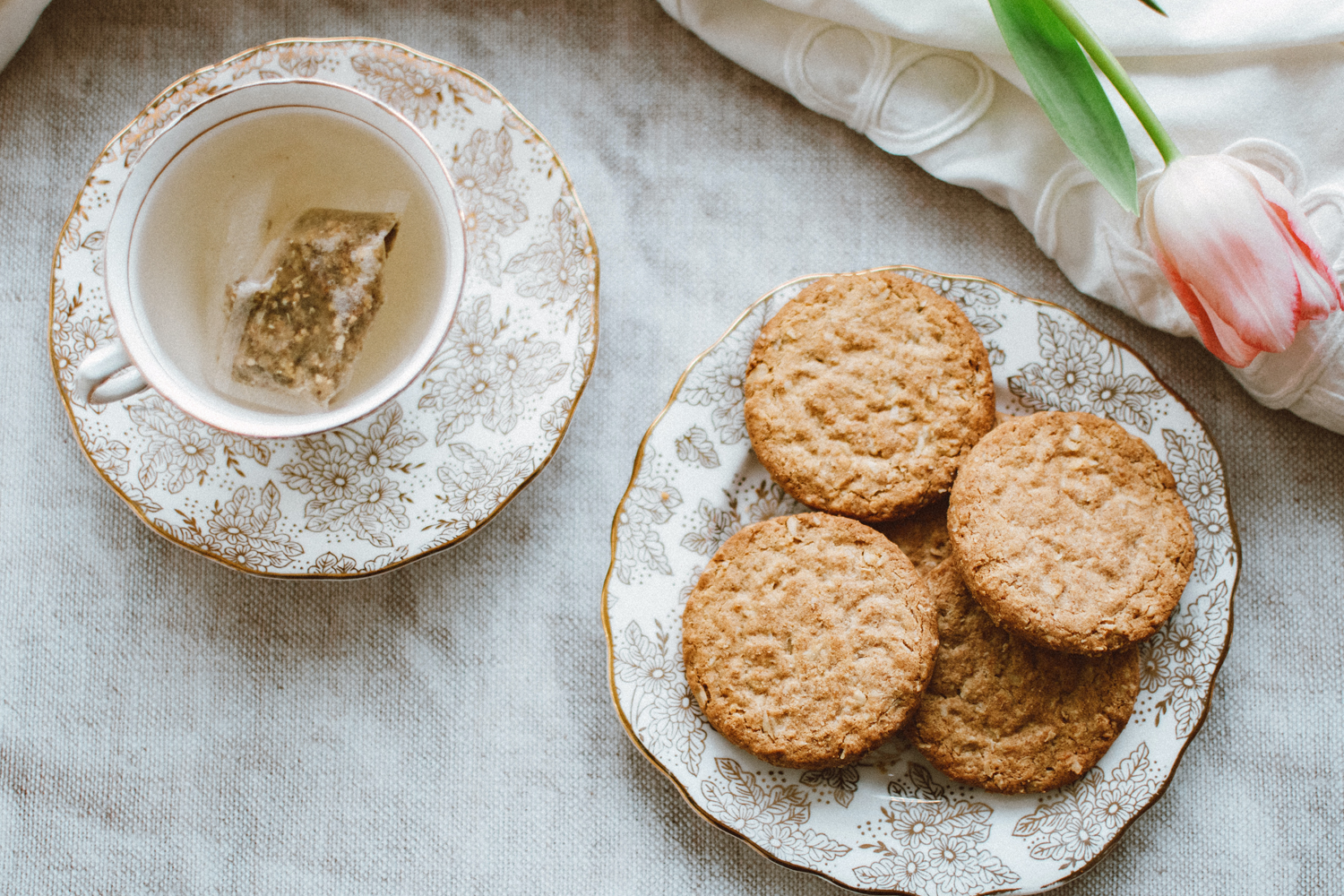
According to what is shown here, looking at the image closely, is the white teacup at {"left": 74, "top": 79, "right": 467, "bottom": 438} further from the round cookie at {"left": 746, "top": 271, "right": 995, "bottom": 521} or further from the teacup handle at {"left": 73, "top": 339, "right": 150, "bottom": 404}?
the round cookie at {"left": 746, "top": 271, "right": 995, "bottom": 521}

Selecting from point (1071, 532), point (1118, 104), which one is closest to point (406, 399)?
point (1071, 532)

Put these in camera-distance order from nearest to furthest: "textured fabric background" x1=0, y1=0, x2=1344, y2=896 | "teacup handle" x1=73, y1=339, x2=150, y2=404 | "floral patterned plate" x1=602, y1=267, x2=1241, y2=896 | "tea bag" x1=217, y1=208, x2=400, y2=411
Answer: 1. "teacup handle" x1=73, y1=339, x2=150, y2=404
2. "tea bag" x1=217, y1=208, x2=400, y2=411
3. "floral patterned plate" x1=602, y1=267, x2=1241, y2=896
4. "textured fabric background" x1=0, y1=0, x2=1344, y2=896

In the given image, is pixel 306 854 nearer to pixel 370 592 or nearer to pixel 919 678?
pixel 370 592

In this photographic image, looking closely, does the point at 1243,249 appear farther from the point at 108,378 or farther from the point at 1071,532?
the point at 108,378

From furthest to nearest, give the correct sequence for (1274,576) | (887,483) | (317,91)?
(1274,576)
(887,483)
(317,91)

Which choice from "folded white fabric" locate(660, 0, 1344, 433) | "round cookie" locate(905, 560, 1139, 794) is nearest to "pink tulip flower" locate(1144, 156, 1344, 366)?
"folded white fabric" locate(660, 0, 1344, 433)

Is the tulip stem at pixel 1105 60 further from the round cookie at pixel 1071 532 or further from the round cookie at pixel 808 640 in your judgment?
the round cookie at pixel 808 640

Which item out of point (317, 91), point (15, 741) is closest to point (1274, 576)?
point (317, 91)
